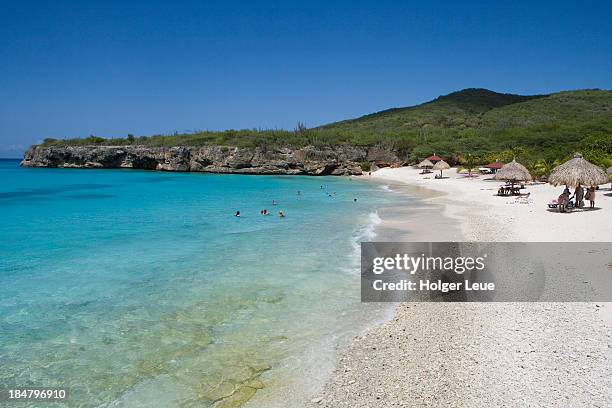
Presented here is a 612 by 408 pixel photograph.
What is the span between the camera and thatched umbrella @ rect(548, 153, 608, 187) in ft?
48.2

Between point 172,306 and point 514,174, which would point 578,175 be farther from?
point 172,306

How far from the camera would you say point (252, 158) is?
56.7m

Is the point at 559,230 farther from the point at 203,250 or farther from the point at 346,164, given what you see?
the point at 346,164

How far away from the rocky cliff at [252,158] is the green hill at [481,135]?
4.85 feet

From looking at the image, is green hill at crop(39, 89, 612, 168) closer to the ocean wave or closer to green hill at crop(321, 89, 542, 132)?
green hill at crop(321, 89, 542, 132)

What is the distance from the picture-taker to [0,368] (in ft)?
18.9

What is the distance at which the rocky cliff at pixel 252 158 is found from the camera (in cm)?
5466

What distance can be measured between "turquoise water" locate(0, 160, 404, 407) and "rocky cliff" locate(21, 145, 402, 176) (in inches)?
1519

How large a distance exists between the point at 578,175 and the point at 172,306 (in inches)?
596

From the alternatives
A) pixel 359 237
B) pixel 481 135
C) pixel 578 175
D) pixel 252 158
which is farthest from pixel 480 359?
pixel 481 135

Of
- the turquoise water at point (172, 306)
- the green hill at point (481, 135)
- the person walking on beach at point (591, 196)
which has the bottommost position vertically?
the turquoise water at point (172, 306)

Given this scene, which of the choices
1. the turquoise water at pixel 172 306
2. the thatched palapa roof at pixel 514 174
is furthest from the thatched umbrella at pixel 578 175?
the turquoise water at pixel 172 306

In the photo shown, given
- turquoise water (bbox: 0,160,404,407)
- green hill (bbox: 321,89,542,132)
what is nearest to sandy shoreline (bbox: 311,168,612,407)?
turquoise water (bbox: 0,160,404,407)

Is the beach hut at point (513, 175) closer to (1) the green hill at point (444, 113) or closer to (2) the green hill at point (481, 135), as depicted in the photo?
(2) the green hill at point (481, 135)
